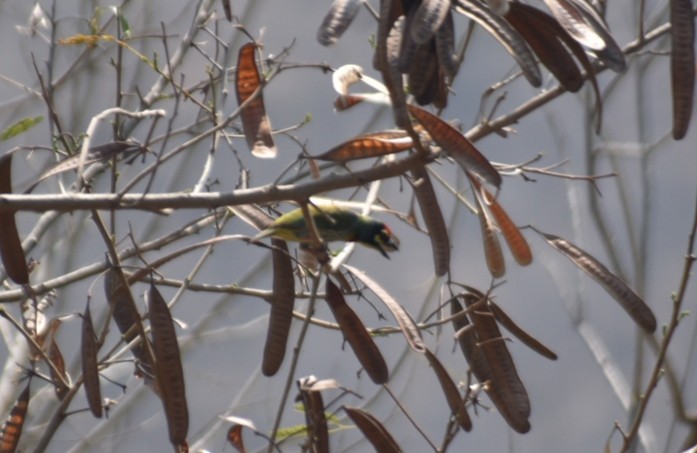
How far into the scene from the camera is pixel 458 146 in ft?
4.10

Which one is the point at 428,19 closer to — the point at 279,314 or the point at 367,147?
the point at 367,147

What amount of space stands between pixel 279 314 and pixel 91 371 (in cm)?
26

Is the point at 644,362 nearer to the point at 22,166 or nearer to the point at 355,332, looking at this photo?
the point at 355,332

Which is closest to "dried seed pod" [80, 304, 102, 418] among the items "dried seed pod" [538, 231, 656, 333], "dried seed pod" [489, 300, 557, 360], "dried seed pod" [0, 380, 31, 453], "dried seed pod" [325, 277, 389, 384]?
"dried seed pod" [0, 380, 31, 453]

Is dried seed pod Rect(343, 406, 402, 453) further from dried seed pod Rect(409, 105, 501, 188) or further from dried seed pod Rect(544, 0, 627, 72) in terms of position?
dried seed pod Rect(544, 0, 627, 72)

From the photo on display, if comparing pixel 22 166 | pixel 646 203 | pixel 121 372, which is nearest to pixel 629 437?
pixel 646 203

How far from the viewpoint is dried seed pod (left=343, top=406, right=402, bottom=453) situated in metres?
1.49

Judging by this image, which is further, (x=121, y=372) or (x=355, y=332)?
(x=121, y=372)

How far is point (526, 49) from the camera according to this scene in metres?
1.25

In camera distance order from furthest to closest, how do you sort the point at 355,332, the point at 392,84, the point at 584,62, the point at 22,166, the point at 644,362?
1. the point at 22,166
2. the point at 644,362
3. the point at 355,332
4. the point at 584,62
5. the point at 392,84

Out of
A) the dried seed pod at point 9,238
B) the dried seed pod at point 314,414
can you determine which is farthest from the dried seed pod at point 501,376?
the dried seed pod at point 9,238

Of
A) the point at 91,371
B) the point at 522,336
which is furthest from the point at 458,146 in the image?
the point at 91,371

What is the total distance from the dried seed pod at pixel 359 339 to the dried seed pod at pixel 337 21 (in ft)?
1.19

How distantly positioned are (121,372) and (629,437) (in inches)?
93.4
